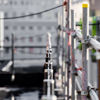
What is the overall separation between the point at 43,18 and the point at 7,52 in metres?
5.58

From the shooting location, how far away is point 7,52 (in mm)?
42719

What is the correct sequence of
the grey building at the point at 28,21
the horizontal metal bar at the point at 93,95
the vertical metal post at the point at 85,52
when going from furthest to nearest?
the grey building at the point at 28,21 → the vertical metal post at the point at 85,52 → the horizontal metal bar at the point at 93,95

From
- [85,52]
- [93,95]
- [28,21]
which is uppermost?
[28,21]

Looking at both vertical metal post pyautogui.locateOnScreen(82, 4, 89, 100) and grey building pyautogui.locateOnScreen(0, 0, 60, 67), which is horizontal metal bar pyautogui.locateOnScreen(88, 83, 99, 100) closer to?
vertical metal post pyautogui.locateOnScreen(82, 4, 89, 100)

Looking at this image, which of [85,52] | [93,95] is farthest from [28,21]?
[93,95]

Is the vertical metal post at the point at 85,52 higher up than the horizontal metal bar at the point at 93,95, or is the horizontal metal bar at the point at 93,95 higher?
the vertical metal post at the point at 85,52

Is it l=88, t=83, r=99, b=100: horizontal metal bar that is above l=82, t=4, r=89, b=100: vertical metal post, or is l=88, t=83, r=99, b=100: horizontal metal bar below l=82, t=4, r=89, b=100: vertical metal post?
below

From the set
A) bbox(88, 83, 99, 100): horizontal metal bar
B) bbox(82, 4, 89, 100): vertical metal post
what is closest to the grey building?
bbox(82, 4, 89, 100): vertical metal post

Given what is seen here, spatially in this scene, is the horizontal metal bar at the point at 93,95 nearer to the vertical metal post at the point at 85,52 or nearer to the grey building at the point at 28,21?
the vertical metal post at the point at 85,52

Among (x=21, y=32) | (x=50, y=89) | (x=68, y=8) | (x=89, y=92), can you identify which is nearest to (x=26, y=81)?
(x=68, y=8)

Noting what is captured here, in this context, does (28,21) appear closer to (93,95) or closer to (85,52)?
(85,52)

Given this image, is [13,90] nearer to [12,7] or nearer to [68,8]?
[68,8]

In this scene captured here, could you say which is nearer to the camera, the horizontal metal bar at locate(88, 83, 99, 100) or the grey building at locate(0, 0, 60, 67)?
the horizontal metal bar at locate(88, 83, 99, 100)

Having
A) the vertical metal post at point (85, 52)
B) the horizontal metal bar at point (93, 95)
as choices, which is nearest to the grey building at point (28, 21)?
the vertical metal post at point (85, 52)
